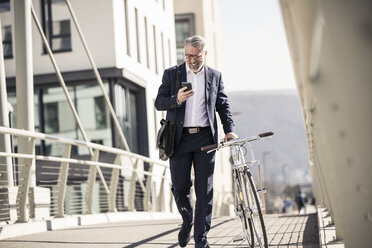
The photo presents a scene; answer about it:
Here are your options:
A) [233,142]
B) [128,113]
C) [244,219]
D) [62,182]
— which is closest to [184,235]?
[244,219]

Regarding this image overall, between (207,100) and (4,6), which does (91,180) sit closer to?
(207,100)

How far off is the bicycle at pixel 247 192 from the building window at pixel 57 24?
20.4 meters

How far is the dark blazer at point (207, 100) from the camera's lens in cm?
603

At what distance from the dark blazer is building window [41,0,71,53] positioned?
19.9 meters

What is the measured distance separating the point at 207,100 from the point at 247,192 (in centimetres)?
83

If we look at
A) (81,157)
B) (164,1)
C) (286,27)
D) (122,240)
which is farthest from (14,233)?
(164,1)

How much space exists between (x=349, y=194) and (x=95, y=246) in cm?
534

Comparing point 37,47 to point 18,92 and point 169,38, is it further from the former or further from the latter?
point 18,92

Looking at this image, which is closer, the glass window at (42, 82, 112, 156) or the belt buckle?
the belt buckle

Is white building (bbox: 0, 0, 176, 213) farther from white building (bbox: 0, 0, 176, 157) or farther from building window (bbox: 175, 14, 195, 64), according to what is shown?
building window (bbox: 175, 14, 195, 64)

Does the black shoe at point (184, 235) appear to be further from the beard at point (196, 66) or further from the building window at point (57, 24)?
the building window at point (57, 24)

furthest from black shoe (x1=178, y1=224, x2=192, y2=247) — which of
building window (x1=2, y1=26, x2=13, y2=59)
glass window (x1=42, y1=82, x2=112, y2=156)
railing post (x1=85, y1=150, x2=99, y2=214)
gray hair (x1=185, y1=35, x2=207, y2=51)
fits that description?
building window (x1=2, y1=26, x2=13, y2=59)

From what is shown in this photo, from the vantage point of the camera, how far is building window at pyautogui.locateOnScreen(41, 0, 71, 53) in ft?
83.9

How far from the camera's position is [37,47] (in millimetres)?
25906
